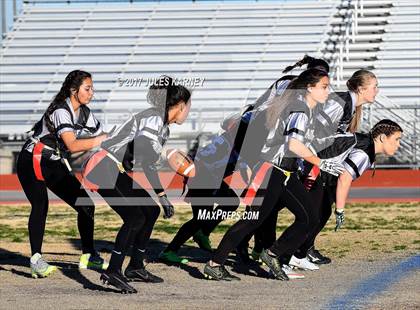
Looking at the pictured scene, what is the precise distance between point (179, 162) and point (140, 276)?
97 centimetres

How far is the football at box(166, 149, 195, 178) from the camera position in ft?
25.8

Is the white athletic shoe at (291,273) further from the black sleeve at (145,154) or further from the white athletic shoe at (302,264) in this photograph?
the black sleeve at (145,154)

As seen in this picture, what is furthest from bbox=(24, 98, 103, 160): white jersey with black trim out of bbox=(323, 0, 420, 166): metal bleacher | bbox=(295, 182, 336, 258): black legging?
bbox=(323, 0, 420, 166): metal bleacher

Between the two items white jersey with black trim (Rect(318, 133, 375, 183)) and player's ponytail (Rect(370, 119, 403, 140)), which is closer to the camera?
white jersey with black trim (Rect(318, 133, 375, 183))

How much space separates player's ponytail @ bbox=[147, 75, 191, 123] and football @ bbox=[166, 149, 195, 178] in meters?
0.38

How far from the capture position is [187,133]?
23797 mm

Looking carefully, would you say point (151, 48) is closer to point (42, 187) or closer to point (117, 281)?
point (42, 187)

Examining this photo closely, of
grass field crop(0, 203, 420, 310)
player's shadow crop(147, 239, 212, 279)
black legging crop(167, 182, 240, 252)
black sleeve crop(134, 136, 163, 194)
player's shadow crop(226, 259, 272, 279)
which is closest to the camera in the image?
grass field crop(0, 203, 420, 310)

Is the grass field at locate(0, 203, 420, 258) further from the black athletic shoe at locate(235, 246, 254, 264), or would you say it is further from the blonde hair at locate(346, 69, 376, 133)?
the blonde hair at locate(346, 69, 376, 133)

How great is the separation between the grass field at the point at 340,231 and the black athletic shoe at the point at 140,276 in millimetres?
2394

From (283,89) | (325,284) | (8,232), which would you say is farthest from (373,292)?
(8,232)

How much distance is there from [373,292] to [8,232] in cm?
676

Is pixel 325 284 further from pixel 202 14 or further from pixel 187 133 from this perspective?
pixel 202 14

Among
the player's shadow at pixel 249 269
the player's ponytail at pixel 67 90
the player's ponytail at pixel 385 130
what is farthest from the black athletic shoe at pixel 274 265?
the player's ponytail at pixel 67 90
